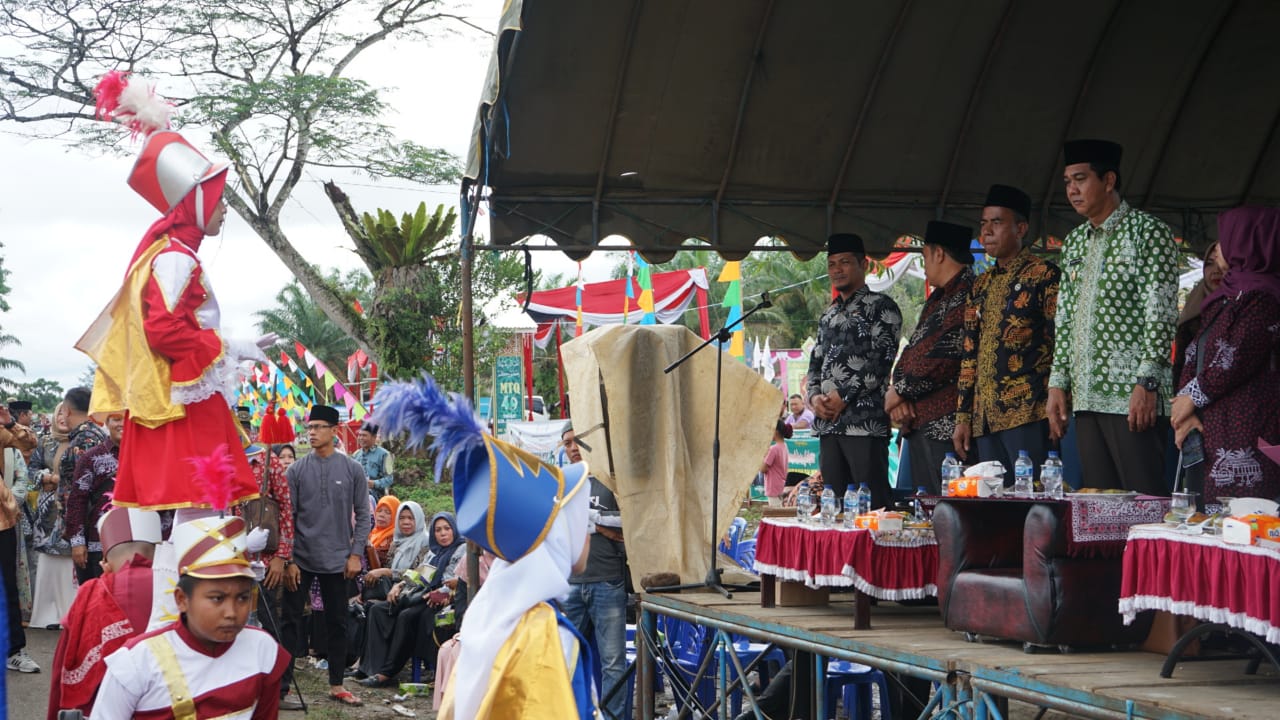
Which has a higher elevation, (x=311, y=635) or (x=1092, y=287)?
(x=1092, y=287)

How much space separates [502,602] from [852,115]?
19.4 ft

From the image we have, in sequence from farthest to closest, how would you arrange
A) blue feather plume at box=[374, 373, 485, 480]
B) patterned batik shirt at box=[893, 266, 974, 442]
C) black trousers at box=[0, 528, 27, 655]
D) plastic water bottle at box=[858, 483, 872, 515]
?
black trousers at box=[0, 528, 27, 655]
patterned batik shirt at box=[893, 266, 974, 442]
plastic water bottle at box=[858, 483, 872, 515]
blue feather plume at box=[374, 373, 485, 480]

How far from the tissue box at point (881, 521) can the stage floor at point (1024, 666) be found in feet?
1.48

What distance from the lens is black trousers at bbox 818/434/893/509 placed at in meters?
7.01

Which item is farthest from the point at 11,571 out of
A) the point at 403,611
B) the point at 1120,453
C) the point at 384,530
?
the point at 1120,453

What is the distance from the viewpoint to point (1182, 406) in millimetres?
4812

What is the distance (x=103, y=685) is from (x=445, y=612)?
674cm

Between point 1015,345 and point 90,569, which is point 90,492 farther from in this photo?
point 1015,345

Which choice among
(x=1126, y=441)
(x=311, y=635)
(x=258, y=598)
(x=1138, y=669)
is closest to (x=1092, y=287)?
(x=1126, y=441)

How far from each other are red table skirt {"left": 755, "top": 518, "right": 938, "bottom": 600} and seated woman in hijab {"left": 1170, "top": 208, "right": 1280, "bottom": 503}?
58.5 inches

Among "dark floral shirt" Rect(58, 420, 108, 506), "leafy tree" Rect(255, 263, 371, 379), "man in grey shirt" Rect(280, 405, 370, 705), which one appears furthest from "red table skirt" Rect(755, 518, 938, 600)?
"leafy tree" Rect(255, 263, 371, 379)

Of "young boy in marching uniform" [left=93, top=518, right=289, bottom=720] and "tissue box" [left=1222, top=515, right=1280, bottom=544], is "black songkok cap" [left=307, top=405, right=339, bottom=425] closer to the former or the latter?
"young boy in marching uniform" [left=93, top=518, right=289, bottom=720]

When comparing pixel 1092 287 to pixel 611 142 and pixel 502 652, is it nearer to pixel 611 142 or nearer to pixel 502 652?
pixel 502 652

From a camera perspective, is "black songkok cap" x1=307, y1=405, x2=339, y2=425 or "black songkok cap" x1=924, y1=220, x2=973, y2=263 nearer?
"black songkok cap" x1=924, y1=220, x2=973, y2=263
